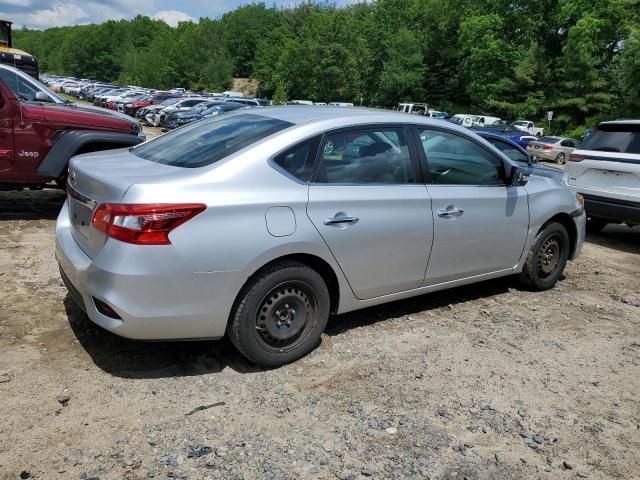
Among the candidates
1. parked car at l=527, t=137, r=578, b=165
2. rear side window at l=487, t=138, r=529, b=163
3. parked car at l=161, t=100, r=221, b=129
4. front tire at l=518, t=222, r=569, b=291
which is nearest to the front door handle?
front tire at l=518, t=222, r=569, b=291

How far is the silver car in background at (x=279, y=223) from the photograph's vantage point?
325 cm

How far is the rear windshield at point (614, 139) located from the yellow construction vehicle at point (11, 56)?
18.9m

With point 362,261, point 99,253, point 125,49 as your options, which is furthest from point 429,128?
point 125,49

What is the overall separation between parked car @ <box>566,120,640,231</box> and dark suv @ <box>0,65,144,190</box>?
6.24 meters

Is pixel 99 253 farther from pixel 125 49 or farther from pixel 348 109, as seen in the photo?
pixel 125 49

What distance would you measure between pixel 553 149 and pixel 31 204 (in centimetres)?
2587

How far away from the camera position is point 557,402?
143 inches

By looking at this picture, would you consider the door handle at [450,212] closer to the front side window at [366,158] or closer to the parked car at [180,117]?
the front side window at [366,158]

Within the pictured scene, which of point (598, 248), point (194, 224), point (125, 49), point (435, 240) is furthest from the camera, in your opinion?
point (125, 49)

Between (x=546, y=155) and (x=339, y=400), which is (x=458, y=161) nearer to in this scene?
(x=339, y=400)

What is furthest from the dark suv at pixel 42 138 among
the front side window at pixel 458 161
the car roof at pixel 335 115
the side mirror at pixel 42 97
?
the front side window at pixel 458 161

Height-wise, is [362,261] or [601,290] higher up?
[362,261]

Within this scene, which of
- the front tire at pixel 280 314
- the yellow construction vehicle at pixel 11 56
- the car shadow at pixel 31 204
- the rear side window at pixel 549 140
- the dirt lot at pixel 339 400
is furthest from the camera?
the rear side window at pixel 549 140

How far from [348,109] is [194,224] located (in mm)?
1800
